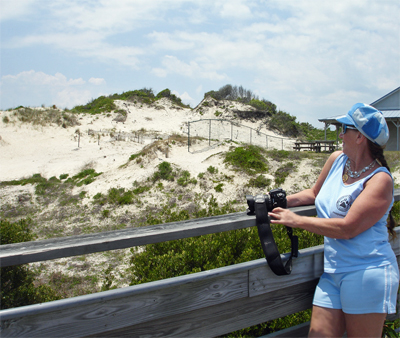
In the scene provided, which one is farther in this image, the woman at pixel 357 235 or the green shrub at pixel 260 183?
the green shrub at pixel 260 183

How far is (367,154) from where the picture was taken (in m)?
2.00

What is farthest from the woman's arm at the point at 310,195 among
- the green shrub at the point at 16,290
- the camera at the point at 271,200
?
the green shrub at the point at 16,290

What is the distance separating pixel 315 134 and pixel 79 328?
36.0 m

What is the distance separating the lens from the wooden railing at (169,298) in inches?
57.4

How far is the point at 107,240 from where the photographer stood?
5.27 ft

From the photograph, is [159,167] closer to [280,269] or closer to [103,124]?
[280,269]

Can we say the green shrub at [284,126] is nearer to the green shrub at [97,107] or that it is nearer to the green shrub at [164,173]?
the green shrub at [97,107]

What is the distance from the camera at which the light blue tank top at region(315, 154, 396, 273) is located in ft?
6.07

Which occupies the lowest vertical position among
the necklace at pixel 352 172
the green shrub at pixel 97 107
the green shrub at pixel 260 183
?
the green shrub at pixel 260 183

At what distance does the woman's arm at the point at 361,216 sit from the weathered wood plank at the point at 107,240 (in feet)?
1.13

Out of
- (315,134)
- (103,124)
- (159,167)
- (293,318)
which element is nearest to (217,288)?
(293,318)

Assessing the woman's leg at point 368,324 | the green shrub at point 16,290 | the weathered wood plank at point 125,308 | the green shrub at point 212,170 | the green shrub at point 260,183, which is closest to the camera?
the weathered wood plank at point 125,308

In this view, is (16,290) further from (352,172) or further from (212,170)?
(212,170)

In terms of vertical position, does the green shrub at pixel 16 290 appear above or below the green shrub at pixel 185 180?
below
